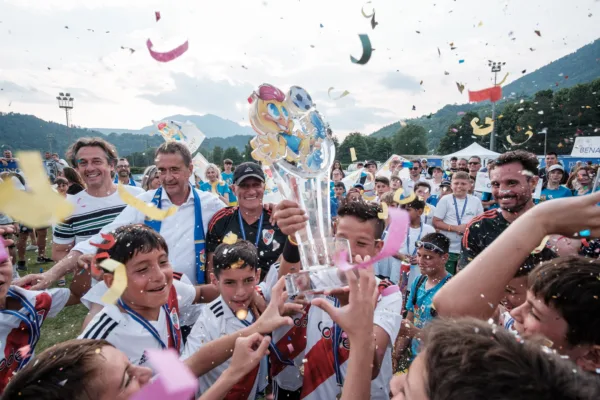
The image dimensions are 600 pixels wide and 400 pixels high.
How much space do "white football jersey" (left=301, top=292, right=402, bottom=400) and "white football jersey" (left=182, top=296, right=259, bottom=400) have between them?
32cm

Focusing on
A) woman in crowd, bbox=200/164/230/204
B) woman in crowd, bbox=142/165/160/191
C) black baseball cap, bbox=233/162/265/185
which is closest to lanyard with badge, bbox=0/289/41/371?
black baseball cap, bbox=233/162/265/185

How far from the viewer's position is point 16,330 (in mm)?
1925

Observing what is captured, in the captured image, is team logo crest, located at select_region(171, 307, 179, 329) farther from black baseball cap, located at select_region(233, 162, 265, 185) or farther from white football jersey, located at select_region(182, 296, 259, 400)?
black baseball cap, located at select_region(233, 162, 265, 185)

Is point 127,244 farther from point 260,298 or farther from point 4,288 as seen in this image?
point 260,298

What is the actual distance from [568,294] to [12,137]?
54517 millimetres

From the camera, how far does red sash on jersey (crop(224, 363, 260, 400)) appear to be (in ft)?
6.27

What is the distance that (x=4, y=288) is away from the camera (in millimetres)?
1830

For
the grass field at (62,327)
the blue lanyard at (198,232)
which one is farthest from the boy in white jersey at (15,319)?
the grass field at (62,327)

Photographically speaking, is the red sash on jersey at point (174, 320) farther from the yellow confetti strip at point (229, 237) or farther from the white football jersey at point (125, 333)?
the yellow confetti strip at point (229, 237)

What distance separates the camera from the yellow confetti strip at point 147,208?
2.92m

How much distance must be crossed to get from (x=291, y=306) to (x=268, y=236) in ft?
5.57

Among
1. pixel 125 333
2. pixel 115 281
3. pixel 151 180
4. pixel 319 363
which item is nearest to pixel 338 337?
pixel 319 363

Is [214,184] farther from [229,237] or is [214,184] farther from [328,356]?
[328,356]

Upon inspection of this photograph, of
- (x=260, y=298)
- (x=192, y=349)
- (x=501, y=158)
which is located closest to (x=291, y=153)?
(x=260, y=298)
